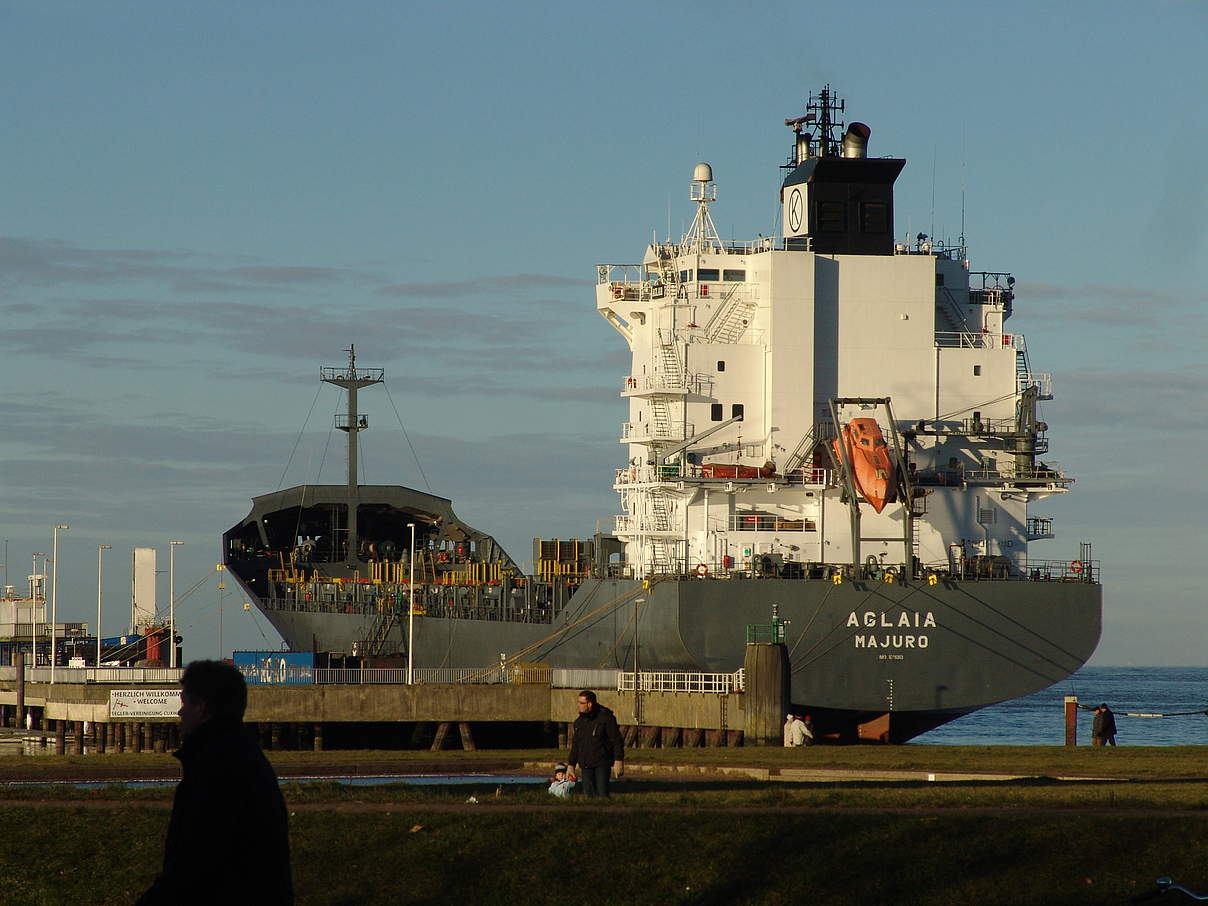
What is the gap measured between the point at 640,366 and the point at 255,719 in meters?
13.8

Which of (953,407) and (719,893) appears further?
(953,407)

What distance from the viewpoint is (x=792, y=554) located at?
1757 inches

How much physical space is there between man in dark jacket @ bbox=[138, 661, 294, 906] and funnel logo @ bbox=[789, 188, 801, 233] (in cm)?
4148

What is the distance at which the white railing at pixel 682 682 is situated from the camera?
41000mm

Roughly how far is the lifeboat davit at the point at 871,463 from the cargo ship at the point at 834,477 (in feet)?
0.17

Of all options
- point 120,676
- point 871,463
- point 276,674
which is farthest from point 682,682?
point 120,676

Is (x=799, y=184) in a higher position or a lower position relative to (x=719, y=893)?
higher

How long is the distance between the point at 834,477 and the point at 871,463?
9.14 ft

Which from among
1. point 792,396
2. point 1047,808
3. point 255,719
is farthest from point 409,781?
point 792,396

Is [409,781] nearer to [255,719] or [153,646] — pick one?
[255,719]

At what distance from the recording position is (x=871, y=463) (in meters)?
41.2

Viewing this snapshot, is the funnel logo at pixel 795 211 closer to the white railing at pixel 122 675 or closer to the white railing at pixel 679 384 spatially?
the white railing at pixel 679 384

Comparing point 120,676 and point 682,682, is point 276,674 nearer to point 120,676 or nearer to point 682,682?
point 120,676

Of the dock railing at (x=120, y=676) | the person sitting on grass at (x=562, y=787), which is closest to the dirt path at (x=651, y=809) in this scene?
the person sitting on grass at (x=562, y=787)
